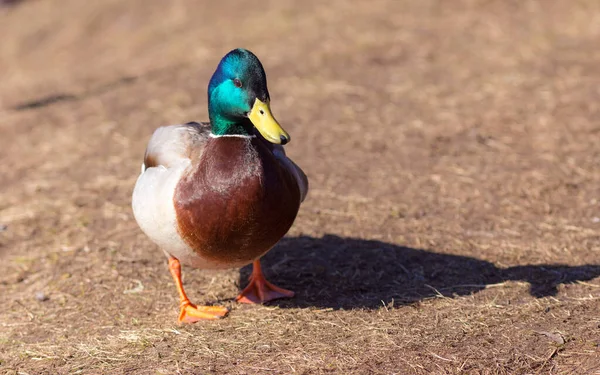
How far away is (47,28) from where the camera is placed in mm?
11375

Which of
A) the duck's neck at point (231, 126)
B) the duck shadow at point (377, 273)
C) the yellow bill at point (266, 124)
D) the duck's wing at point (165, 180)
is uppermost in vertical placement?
the yellow bill at point (266, 124)

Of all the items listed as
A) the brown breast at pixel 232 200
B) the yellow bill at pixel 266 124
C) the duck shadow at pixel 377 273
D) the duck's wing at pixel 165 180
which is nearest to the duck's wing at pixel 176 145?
the duck's wing at pixel 165 180

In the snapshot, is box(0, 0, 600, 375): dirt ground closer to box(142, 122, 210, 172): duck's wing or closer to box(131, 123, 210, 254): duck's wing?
box(131, 123, 210, 254): duck's wing

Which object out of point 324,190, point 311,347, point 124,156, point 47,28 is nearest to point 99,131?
point 124,156

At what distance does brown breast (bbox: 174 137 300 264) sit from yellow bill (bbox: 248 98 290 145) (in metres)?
0.15

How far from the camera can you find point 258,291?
13.7 feet

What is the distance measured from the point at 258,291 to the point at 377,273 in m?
0.67

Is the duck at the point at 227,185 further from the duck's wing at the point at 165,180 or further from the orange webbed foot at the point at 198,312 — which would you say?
the orange webbed foot at the point at 198,312

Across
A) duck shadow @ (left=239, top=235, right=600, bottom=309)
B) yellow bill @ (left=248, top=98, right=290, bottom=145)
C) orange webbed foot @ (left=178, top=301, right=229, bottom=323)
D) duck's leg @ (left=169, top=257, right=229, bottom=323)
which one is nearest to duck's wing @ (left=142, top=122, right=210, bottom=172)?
yellow bill @ (left=248, top=98, right=290, bottom=145)

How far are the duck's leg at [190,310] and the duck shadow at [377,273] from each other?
32 centimetres

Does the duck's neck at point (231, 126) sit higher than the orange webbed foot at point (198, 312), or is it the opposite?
the duck's neck at point (231, 126)

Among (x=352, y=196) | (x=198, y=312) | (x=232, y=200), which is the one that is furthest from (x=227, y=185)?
(x=352, y=196)

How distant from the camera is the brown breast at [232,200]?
352cm

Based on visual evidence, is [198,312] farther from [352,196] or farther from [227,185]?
[352,196]
